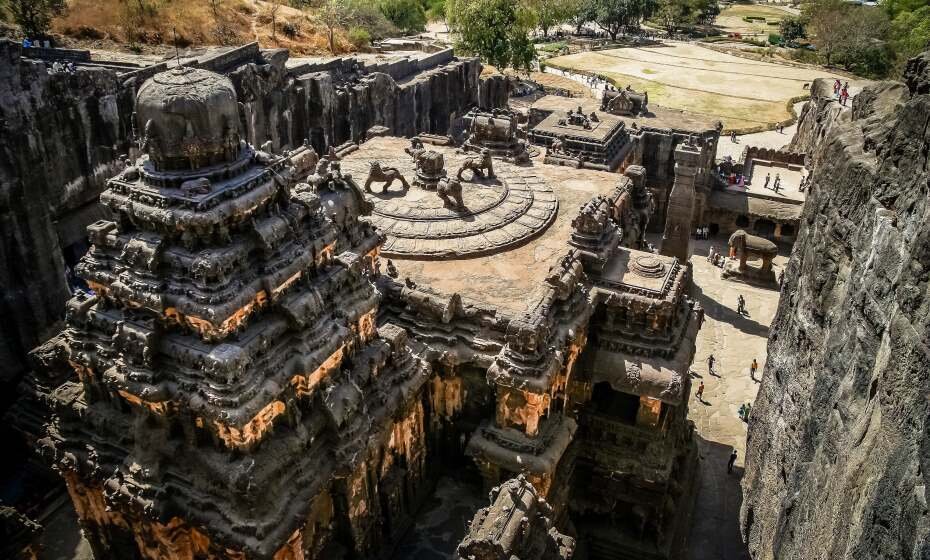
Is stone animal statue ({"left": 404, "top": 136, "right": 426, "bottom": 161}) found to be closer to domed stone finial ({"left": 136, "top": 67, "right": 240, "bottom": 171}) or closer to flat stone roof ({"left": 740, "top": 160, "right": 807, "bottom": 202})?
domed stone finial ({"left": 136, "top": 67, "right": 240, "bottom": 171})

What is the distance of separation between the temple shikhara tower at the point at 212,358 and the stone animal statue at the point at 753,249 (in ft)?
89.2

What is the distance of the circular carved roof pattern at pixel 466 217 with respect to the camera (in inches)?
819

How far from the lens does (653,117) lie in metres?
44.3

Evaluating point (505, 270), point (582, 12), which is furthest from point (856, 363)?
point (582, 12)

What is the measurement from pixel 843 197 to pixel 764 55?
93.7 m

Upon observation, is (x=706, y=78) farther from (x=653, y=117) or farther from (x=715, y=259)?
(x=715, y=259)

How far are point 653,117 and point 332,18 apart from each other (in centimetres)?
3256

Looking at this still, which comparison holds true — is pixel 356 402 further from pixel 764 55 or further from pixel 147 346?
pixel 764 55

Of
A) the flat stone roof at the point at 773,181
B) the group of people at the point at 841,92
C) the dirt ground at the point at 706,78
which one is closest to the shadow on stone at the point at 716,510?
the flat stone roof at the point at 773,181

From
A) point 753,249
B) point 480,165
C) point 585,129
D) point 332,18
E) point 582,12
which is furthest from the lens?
point 582,12

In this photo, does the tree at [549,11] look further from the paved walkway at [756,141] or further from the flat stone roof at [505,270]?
the flat stone roof at [505,270]

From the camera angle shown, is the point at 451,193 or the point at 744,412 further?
the point at 744,412

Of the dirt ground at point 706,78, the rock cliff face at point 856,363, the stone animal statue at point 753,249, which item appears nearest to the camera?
the rock cliff face at point 856,363

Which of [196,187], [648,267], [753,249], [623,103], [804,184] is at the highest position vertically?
[196,187]
